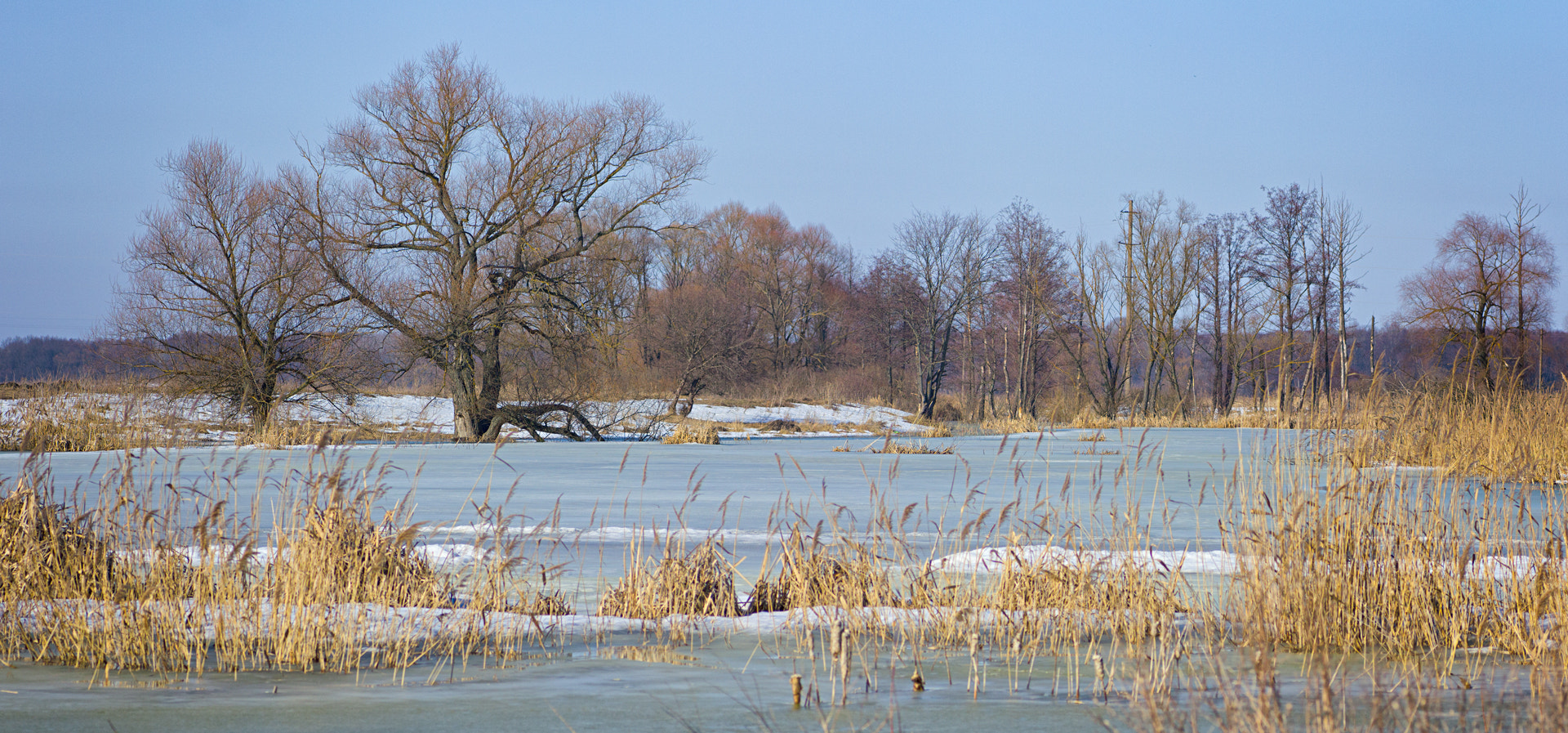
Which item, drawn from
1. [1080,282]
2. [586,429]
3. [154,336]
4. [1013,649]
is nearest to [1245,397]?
[1080,282]

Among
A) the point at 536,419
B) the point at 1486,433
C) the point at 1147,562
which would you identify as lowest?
the point at 1147,562

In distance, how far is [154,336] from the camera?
2269 cm

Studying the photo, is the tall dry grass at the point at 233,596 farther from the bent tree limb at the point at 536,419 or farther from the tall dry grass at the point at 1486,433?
the bent tree limb at the point at 536,419

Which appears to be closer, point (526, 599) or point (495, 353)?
point (526, 599)

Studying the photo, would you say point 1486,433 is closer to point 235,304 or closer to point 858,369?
point 235,304

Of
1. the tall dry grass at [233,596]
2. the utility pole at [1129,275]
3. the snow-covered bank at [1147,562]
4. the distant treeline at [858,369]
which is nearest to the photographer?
the tall dry grass at [233,596]

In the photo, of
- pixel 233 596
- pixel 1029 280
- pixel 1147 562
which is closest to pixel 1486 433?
pixel 1147 562

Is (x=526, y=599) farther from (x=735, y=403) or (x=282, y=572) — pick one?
(x=735, y=403)

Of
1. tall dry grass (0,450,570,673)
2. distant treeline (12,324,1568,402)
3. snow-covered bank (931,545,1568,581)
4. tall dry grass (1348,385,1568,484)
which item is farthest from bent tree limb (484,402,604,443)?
tall dry grass (0,450,570,673)

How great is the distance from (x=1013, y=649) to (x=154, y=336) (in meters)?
22.4

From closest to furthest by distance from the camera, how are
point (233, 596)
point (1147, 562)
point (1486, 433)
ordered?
point (233, 596) < point (1147, 562) < point (1486, 433)

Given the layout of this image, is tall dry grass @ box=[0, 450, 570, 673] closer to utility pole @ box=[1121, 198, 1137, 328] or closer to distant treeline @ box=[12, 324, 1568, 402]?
distant treeline @ box=[12, 324, 1568, 402]

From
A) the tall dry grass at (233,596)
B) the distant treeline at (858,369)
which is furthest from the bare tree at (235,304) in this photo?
the tall dry grass at (233,596)

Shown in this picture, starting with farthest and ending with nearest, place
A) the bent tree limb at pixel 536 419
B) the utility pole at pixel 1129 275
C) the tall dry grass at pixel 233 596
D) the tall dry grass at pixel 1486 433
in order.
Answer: the utility pole at pixel 1129 275 < the bent tree limb at pixel 536 419 < the tall dry grass at pixel 1486 433 < the tall dry grass at pixel 233 596
